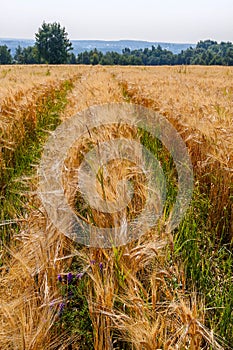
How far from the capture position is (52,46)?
61.0 metres

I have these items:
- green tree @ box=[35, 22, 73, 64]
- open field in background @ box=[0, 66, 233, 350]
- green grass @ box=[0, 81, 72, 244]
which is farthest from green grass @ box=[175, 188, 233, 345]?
green tree @ box=[35, 22, 73, 64]

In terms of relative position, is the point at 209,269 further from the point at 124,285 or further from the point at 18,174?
the point at 18,174

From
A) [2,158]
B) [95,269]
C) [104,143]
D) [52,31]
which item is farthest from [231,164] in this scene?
[52,31]

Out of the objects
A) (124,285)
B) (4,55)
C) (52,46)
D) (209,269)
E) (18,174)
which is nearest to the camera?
(124,285)

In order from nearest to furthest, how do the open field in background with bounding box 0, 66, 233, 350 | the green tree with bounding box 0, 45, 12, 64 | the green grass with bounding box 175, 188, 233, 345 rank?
the open field in background with bounding box 0, 66, 233, 350 < the green grass with bounding box 175, 188, 233, 345 < the green tree with bounding box 0, 45, 12, 64

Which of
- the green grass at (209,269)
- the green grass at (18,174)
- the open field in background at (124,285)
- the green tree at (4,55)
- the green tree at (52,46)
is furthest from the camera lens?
the green tree at (4,55)

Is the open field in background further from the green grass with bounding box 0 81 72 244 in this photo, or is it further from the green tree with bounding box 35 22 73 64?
the green tree with bounding box 35 22 73 64

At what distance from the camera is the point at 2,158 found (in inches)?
119

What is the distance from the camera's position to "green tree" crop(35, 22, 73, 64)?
60469 millimetres

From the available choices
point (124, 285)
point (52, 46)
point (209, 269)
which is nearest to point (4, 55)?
point (52, 46)

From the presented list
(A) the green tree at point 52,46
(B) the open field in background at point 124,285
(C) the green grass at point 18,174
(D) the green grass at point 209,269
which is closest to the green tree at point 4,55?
(A) the green tree at point 52,46

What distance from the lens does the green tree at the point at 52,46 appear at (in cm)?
A: 6047

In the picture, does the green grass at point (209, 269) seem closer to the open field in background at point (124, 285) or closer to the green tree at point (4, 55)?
the open field in background at point (124, 285)

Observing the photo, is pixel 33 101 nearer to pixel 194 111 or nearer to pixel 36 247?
pixel 194 111
